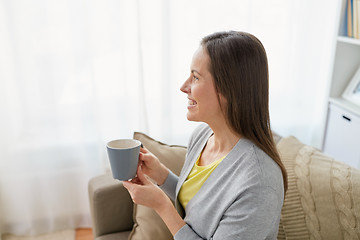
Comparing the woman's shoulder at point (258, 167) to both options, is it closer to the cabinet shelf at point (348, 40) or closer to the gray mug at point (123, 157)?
the gray mug at point (123, 157)

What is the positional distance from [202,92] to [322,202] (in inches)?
25.5

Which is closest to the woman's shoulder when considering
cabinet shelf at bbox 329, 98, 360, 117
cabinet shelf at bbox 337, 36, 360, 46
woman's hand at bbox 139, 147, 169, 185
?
woman's hand at bbox 139, 147, 169, 185

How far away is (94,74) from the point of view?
2.25m

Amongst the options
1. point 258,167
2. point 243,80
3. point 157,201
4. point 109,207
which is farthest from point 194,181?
point 109,207

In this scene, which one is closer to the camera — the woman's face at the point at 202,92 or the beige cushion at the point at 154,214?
the woman's face at the point at 202,92

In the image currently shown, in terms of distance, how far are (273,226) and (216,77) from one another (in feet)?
1.45

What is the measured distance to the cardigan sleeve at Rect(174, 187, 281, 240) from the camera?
1064 mm

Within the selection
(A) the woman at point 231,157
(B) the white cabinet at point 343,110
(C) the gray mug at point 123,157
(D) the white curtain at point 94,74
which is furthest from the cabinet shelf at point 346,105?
(C) the gray mug at point 123,157

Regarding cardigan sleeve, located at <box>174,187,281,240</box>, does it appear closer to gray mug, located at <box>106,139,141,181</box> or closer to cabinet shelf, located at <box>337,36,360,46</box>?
gray mug, located at <box>106,139,141,181</box>

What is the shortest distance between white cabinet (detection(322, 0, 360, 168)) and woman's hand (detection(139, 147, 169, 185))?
4.14 ft

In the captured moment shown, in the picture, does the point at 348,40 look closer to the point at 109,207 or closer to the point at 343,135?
the point at 343,135

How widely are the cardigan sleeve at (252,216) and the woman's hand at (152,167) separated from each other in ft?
1.30

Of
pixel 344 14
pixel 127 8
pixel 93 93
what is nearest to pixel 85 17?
pixel 127 8

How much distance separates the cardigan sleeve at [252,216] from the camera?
3.49 ft
